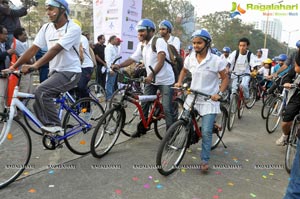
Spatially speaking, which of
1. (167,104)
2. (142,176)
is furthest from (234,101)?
(142,176)

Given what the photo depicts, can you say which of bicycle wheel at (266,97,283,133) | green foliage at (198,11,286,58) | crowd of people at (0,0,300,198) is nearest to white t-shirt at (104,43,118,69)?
crowd of people at (0,0,300,198)

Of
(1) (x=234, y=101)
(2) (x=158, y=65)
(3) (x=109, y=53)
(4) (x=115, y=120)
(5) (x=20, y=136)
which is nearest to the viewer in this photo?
(5) (x=20, y=136)

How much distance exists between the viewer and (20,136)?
3381mm

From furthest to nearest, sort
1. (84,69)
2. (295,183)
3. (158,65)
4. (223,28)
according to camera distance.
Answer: (223,28)
(84,69)
(158,65)
(295,183)

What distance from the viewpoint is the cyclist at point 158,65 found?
14.9ft

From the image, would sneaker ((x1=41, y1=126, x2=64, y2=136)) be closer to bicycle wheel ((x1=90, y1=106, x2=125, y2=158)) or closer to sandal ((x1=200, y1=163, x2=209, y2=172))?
bicycle wheel ((x1=90, y1=106, x2=125, y2=158))

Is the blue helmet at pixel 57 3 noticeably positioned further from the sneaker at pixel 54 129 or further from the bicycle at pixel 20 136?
the sneaker at pixel 54 129

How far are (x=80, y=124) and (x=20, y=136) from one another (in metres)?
0.98

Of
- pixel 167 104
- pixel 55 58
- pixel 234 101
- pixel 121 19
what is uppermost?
pixel 121 19

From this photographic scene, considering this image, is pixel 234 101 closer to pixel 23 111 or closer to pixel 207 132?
pixel 207 132

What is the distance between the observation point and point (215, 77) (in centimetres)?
412

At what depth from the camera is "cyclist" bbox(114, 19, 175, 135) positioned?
453cm

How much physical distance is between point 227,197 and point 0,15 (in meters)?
5.57

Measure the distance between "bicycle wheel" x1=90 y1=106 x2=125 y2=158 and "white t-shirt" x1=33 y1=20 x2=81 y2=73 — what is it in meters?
0.77
